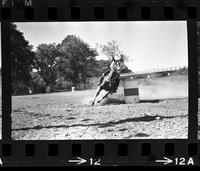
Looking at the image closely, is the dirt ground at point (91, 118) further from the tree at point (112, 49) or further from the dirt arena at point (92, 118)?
the tree at point (112, 49)

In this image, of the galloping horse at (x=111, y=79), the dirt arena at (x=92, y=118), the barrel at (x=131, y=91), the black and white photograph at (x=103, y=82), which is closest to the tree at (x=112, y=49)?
the black and white photograph at (x=103, y=82)

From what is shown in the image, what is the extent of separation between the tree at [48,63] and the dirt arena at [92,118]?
0.23m

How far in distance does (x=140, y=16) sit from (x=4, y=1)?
1.84 meters

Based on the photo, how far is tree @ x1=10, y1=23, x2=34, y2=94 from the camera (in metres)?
5.32

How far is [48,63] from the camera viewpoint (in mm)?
5461

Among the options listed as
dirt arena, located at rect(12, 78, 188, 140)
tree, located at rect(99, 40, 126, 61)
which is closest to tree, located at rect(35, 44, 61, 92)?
dirt arena, located at rect(12, 78, 188, 140)

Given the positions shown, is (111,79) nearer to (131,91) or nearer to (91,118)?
(131,91)

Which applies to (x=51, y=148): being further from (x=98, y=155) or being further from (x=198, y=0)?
(x=198, y=0)

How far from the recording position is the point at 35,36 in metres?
5.27

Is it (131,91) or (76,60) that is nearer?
(131,91)

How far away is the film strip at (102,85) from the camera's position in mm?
5297

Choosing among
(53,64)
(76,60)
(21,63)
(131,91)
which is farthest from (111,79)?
(21,63)

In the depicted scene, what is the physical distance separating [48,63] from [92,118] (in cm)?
98
